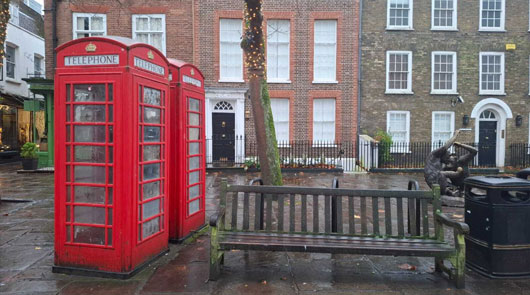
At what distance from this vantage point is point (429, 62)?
758 inches

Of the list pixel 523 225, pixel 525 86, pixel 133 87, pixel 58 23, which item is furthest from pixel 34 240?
pixel 525 86

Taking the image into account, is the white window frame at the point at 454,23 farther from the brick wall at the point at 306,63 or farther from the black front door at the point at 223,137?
the black front door at the point at 223,137

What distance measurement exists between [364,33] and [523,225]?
53.5ft

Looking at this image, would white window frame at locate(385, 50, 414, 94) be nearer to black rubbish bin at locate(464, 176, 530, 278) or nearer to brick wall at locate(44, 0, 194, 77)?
brick wall at locate(44, 0, 194, 77)

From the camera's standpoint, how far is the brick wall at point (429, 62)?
19.0 m

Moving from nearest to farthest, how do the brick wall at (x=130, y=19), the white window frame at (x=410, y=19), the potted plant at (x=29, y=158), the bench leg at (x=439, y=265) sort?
the bench leg at (x=439, y=265) → the potted plant at (x=29, y=158) → the brick wall at (x=130, y=19) → the white window frame at (x=410, y=19)

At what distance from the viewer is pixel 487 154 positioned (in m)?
19.7

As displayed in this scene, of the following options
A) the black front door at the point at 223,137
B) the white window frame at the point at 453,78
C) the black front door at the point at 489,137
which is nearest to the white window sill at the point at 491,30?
the white window frame at the point at 453,78

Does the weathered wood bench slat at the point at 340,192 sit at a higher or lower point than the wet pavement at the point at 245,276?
higher

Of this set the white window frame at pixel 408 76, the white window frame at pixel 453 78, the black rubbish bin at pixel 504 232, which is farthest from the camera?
the white window frame at pixel 453 78

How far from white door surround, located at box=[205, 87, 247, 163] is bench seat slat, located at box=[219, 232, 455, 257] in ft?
44.4

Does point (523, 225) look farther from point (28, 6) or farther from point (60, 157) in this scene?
point (28, 6)

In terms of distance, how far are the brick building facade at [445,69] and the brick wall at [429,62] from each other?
0.16 feet

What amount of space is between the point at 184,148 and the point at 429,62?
17726 mm
